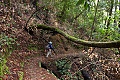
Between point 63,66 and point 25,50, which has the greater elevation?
point 25,50

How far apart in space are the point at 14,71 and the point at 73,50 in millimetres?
10681

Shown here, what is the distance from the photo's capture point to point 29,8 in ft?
61.9

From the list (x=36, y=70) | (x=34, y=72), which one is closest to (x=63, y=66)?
(x=36, y=70)

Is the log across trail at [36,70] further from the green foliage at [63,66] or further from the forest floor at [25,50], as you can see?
the green foliage at [63,66]

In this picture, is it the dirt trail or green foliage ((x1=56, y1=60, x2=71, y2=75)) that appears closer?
the dirt trail

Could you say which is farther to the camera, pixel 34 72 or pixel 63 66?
pixel 63 66

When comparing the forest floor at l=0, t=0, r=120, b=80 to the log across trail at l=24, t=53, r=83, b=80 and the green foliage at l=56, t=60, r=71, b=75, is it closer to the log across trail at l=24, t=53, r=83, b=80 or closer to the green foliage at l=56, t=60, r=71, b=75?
the log across trail at l=24, t=53, r=83, b=80

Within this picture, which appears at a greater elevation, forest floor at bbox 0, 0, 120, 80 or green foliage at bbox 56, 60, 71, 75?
forest floor at bbox 0, 0, 120, 80

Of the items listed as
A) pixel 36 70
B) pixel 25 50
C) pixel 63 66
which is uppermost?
pixel 25 50

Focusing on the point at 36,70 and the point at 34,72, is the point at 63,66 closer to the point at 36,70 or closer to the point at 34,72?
the point at 36,70

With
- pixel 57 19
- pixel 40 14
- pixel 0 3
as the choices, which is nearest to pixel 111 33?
pixel 0 3

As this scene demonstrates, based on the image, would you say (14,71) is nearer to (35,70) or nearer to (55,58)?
(35,70)

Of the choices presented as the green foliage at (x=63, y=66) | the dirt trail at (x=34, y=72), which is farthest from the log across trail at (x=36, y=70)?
the green foliage at (x=63, y=66)

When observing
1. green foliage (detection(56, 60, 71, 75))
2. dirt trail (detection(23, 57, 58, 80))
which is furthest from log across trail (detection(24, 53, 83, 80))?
green foliage (detection(56, 60, 71, 75))
